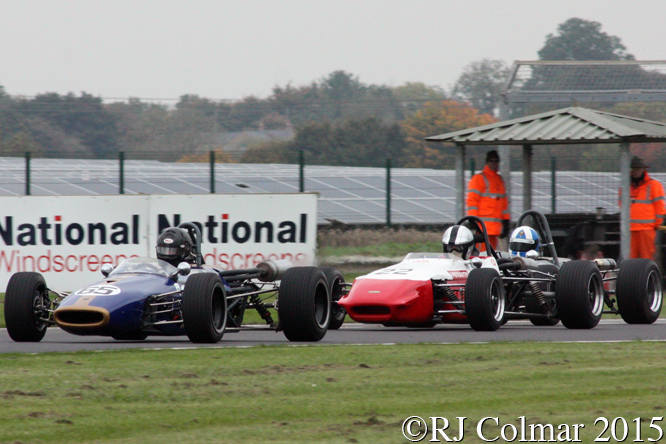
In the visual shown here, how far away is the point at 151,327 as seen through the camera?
10.9 meters

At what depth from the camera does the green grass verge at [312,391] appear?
6.14 meters

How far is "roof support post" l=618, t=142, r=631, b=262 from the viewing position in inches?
669

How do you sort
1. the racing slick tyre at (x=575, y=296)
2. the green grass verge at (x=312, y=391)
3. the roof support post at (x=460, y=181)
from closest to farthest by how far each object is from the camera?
1. the green grass verge at (x=312, y=391)
2. the racing slick tyre at (x=575, y=296)
3. the roof support post at (x=460, y=181)

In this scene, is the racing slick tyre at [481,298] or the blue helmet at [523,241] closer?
the racing slick tyre at [481,298]

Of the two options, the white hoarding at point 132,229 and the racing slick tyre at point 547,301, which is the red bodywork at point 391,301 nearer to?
the racing slick tyre at point 547,301

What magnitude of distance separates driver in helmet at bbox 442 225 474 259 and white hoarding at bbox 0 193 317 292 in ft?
15.6

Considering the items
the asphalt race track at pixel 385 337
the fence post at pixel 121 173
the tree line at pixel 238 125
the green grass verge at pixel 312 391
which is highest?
the tree line at pixel 238 125

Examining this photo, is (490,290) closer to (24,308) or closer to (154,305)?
(154,305)

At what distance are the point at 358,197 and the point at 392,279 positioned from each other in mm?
12024

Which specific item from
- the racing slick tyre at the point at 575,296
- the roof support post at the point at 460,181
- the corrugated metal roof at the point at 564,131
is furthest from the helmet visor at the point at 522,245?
the roof support post at the point at 460,181

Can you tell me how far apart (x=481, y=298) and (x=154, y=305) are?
11.0 ft

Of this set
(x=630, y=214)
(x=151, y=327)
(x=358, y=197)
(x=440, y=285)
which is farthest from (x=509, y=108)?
(x=151, y=327)

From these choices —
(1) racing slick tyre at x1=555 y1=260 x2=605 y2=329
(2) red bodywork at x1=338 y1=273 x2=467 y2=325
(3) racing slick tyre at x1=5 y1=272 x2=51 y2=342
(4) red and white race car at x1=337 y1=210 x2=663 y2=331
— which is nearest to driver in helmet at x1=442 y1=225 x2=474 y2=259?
(4) red and white race car at x1=337 y1=210 x2=663 y2=331

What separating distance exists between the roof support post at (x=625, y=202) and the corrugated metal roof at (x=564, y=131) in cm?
27
